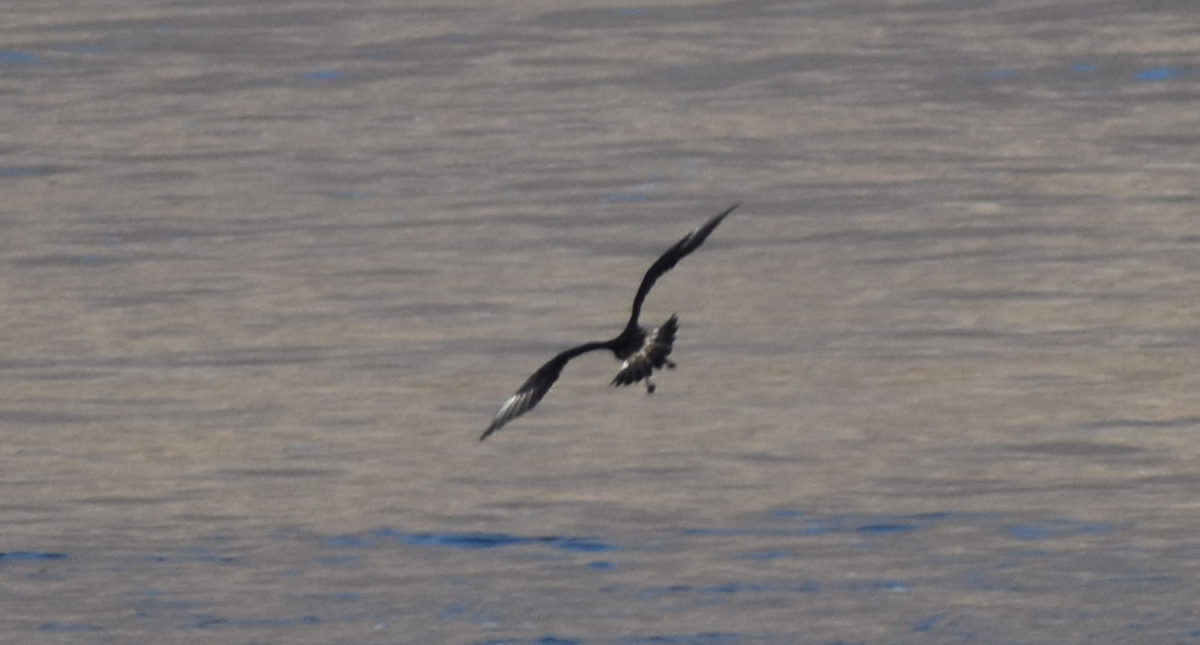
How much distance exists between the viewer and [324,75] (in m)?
15.4

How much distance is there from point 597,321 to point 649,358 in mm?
4370

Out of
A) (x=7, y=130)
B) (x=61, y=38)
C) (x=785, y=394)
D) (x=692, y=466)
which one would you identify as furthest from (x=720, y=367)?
(x=61, y=38)

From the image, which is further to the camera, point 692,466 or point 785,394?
point 785,394

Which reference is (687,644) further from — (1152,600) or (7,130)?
(7,130)

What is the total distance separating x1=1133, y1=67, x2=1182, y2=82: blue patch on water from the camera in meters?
14.2

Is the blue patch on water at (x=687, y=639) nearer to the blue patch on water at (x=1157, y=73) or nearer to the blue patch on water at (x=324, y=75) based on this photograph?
the blue patch on water at (x=1157, y=73)

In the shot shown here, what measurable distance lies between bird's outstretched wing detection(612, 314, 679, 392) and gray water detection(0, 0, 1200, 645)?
1308mm

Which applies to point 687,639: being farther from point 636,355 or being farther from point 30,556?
point 30,556

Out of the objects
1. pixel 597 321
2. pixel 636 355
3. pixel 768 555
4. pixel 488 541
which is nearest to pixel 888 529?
pixel 768 555

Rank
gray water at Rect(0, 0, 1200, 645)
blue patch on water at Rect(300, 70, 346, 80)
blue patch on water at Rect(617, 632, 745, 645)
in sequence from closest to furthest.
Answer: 1. blue patch on water at Rect(617, 632, 745, 645)
2. gray water at Rect(0, 0, 1200, 645)
3. blue patch on water at Rect(300, 70, 346, 80)

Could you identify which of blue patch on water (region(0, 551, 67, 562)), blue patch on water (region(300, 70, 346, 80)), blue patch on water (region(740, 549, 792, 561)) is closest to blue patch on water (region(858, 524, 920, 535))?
blue patch on water (region(740, 549, 792, 561))

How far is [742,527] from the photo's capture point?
27.6 feet

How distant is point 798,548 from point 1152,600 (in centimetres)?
112

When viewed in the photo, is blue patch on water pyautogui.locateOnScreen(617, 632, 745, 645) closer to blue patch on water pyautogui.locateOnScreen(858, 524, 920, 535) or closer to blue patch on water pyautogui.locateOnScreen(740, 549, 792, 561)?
blue patch on water pyautogui.locateOnScreen(740, 549, 792, 561)
